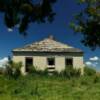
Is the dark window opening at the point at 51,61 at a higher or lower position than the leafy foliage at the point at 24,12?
lower

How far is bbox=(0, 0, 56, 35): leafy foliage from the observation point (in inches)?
787

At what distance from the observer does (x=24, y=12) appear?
20.6 m

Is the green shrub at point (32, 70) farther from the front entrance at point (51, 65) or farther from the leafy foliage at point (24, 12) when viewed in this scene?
the leafy foliage at point (24, 12)

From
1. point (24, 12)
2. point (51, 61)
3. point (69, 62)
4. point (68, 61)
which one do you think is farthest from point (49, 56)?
point (24, 12)

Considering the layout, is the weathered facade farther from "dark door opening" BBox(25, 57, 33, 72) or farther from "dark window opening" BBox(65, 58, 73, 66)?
"dark window opening" BBox(65, 58, 73, 66)

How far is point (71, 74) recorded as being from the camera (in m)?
39.8

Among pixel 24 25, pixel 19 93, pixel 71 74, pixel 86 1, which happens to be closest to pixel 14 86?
pixel 19 93

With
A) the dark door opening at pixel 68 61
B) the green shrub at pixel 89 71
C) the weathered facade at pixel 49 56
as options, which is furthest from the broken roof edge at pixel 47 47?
the green shrub at pixel 89 71

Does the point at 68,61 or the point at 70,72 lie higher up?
the point at 68,61

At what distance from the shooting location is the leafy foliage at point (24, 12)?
20000 mm

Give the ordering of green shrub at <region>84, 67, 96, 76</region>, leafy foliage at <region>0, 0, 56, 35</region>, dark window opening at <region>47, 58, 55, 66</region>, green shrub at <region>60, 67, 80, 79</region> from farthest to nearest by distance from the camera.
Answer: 1. green shrub at <region>84, 67, 96, 76</region>
2. dark window opening at <region>47, 58, 55, 66</region>
3. green shrub at <region>60, 67, 80, 79</region>
4. leafy foliage at <region>0, 0, 56, 35</region>

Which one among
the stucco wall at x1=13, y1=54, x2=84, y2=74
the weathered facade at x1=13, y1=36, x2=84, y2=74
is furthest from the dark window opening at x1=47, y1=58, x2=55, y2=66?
the stucco wall at x1=13, y1=54, x2=84, y2=74

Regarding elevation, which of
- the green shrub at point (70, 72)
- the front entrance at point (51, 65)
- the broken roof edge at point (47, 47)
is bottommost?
the green shrub at point (70, 72)

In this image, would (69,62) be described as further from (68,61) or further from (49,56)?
(49,56)
